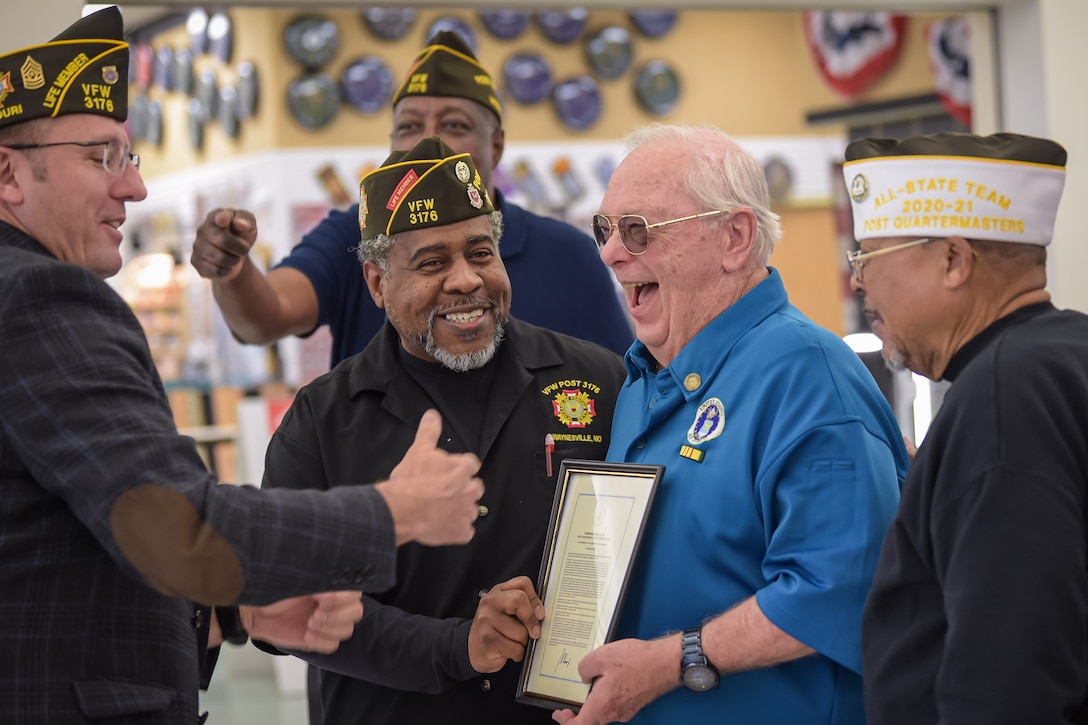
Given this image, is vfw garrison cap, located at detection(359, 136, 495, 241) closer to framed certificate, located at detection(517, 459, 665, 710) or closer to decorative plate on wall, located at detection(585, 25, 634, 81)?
framed certificate, located at detection(517, 459, 665, 710)

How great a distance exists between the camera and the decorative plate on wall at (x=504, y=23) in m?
9.04

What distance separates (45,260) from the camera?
72.6 inches

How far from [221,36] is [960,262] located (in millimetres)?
8272

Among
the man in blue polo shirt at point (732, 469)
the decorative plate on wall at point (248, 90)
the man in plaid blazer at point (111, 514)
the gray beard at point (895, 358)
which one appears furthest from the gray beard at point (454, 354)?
the decorative plate on wall at point (248, 90)

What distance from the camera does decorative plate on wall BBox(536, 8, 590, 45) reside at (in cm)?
920

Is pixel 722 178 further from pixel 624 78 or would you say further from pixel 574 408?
pixel 624 78

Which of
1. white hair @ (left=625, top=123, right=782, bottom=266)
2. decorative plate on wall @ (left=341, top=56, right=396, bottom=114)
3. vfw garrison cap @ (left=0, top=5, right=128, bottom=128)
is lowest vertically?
white hair @ (left=625, top=123, right=782, bottom=266)

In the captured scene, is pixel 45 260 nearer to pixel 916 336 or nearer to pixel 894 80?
pixel 916 336

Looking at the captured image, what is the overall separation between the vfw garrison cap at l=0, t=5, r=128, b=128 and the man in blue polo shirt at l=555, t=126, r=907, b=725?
99 centimetres

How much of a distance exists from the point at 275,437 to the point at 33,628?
2.70 feet

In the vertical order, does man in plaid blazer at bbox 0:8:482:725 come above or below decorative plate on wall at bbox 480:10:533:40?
below

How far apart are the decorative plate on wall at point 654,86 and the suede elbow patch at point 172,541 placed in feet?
26.9

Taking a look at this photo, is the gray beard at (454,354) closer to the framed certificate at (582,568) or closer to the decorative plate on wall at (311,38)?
the framed certificate at (582,568)

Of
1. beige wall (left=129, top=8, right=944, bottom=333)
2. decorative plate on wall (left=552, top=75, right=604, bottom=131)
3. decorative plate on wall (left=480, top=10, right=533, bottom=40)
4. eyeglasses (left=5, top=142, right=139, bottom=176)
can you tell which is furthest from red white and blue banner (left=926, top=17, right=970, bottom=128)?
eyeglasses (left=5, top=142, right=139, bottom=176)
